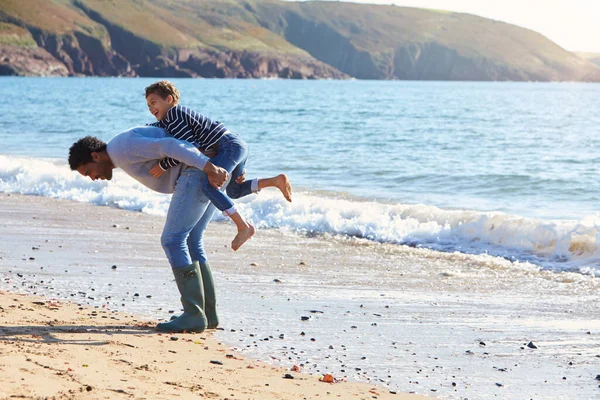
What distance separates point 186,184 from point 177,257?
54cm

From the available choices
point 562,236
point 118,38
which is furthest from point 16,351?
point 118,38

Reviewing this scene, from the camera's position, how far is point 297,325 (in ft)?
21.0

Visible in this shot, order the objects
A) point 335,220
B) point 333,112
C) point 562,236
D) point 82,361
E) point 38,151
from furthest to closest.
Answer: point 333,112, point 38,151, point 335,220, point 562,236, point 82,361

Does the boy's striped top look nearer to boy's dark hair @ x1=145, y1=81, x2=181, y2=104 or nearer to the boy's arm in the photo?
the boy's arm

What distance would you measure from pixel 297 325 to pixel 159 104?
195 cm

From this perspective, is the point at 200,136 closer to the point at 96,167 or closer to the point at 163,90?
the point at 163,90

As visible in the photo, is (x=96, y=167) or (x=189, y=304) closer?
(x=96, y=167)

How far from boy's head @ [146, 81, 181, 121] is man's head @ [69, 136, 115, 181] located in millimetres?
444

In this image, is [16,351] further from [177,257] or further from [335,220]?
[335,220]

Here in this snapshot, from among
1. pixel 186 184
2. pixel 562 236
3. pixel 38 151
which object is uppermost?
pixel 186 184

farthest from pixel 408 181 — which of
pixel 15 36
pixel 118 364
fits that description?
pixel 15 36

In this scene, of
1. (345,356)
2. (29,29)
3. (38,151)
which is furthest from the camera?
(29,29)

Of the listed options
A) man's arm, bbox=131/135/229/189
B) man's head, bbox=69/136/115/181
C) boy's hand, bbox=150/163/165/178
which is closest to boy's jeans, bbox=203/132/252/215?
man's arm, bbox=131/135/229/189

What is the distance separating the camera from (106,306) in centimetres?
683
